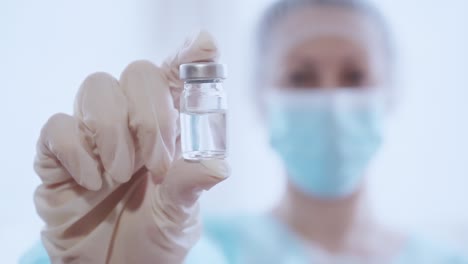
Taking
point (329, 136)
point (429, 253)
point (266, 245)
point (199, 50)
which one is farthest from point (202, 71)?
point (429, 253)

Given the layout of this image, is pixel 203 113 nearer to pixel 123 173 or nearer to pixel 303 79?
pixel 123 173

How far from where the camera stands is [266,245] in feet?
4.89

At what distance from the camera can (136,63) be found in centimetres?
65

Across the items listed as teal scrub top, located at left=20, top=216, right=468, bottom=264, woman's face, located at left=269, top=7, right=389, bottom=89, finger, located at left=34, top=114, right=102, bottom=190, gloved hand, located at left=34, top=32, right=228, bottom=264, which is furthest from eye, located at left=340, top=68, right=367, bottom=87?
finger, located at left=34, top=114, right=102, bottom=190

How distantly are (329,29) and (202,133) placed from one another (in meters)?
0.95

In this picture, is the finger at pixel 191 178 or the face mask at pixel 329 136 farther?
the face mask at pixel 329 136

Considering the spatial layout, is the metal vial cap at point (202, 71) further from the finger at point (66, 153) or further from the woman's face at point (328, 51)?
the woman's face at point (328, 51)

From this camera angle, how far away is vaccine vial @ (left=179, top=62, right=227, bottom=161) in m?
0.57

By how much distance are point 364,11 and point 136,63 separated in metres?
1.02

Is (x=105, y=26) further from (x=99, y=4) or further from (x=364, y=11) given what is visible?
(x=364, y=11)

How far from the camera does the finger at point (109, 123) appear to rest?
2.00 ft

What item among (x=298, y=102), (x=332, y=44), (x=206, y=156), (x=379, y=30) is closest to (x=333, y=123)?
(x=298, y=102)

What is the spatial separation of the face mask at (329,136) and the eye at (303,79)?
4 cm

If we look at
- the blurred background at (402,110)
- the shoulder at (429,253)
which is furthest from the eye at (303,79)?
the shoulder at (429,253)
